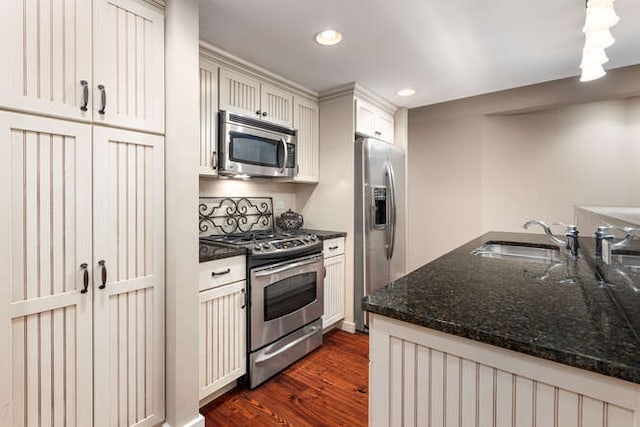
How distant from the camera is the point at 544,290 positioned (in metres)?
1.07

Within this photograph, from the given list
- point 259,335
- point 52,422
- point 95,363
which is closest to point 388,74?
point 259,335

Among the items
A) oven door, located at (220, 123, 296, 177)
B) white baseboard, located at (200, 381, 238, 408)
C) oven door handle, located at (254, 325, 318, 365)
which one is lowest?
white baseboard, located at (200, 381, 238, 408)

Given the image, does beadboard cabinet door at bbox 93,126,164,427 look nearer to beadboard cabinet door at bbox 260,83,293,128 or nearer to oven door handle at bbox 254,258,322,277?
oven door handle at bbox 254,258,322,277

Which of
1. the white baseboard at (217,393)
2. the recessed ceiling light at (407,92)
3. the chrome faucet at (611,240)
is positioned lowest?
the white baseboard at (217,393)

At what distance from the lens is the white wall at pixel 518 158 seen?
321 cm

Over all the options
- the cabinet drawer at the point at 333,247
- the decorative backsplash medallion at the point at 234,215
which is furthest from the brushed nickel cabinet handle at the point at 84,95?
the cabinet drawer at the point at 333,247

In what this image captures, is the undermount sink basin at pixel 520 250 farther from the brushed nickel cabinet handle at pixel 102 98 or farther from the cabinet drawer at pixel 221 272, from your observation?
the brushed nickel cabinet handle at pixel 102 98

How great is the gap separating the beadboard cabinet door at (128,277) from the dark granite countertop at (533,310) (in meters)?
1.16

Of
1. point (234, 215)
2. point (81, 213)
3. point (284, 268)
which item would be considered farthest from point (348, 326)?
Answer: point (81, 213)

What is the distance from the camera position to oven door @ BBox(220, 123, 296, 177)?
2.23 metres

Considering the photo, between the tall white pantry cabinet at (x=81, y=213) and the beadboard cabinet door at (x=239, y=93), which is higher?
the beadboard cabinet door at (x=239, y=93)

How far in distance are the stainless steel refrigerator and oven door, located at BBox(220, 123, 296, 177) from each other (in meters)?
0.68

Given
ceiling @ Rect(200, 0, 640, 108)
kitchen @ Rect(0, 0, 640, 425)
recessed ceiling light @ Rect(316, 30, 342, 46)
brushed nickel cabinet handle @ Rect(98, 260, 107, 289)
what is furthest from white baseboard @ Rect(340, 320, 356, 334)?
recessed ceiling light @ Rect(316, 30, 342, 46)

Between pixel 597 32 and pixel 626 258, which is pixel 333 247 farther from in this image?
pixel 597 32
